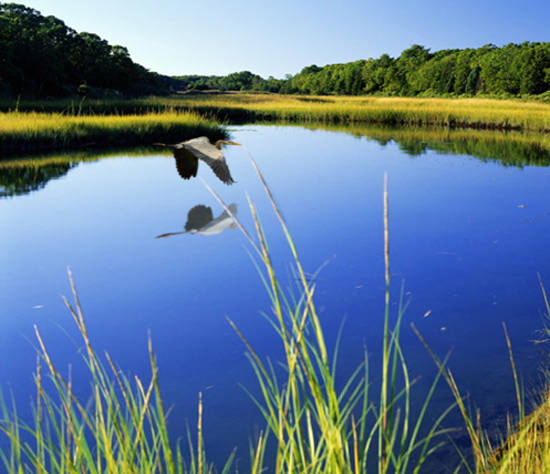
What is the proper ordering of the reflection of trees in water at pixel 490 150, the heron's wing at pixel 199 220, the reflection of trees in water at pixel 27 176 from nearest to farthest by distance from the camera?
the heron's wing at pixel 199 220, the reflection of trees in water at pixel 27 176, the reflection of trees in water at pixel 490 150

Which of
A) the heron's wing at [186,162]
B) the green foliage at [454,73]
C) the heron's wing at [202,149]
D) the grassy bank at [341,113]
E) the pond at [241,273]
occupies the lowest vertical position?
the pond at [241,273]

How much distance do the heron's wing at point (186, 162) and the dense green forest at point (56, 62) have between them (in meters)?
17.5

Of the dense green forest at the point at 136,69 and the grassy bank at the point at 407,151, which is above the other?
the dense green forest at the point at 136,69

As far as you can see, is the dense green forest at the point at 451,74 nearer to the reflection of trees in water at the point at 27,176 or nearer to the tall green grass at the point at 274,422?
the reflection of trees in water at the point at 27,176

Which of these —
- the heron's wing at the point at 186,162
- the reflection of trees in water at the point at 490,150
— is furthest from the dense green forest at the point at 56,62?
the heron's wing at the point at 186,162

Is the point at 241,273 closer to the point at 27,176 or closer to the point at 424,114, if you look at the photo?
the point at 27,176

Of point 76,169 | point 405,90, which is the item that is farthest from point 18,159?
point 405,90

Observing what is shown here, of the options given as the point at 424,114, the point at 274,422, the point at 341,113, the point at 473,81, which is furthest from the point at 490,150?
the point at 473,81

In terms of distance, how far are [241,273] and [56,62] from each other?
19.2m

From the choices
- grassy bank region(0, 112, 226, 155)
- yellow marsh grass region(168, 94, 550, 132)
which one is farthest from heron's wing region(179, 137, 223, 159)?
yellow marsh grass region(168, 94, 550, 132)

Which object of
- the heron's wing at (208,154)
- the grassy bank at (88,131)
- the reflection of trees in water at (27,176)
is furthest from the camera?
the grassy bank at (88,131)

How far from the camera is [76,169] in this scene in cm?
759

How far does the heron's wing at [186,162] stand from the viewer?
38.7 inches

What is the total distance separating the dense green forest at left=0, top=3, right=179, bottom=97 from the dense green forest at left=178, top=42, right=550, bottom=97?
55.1ft
